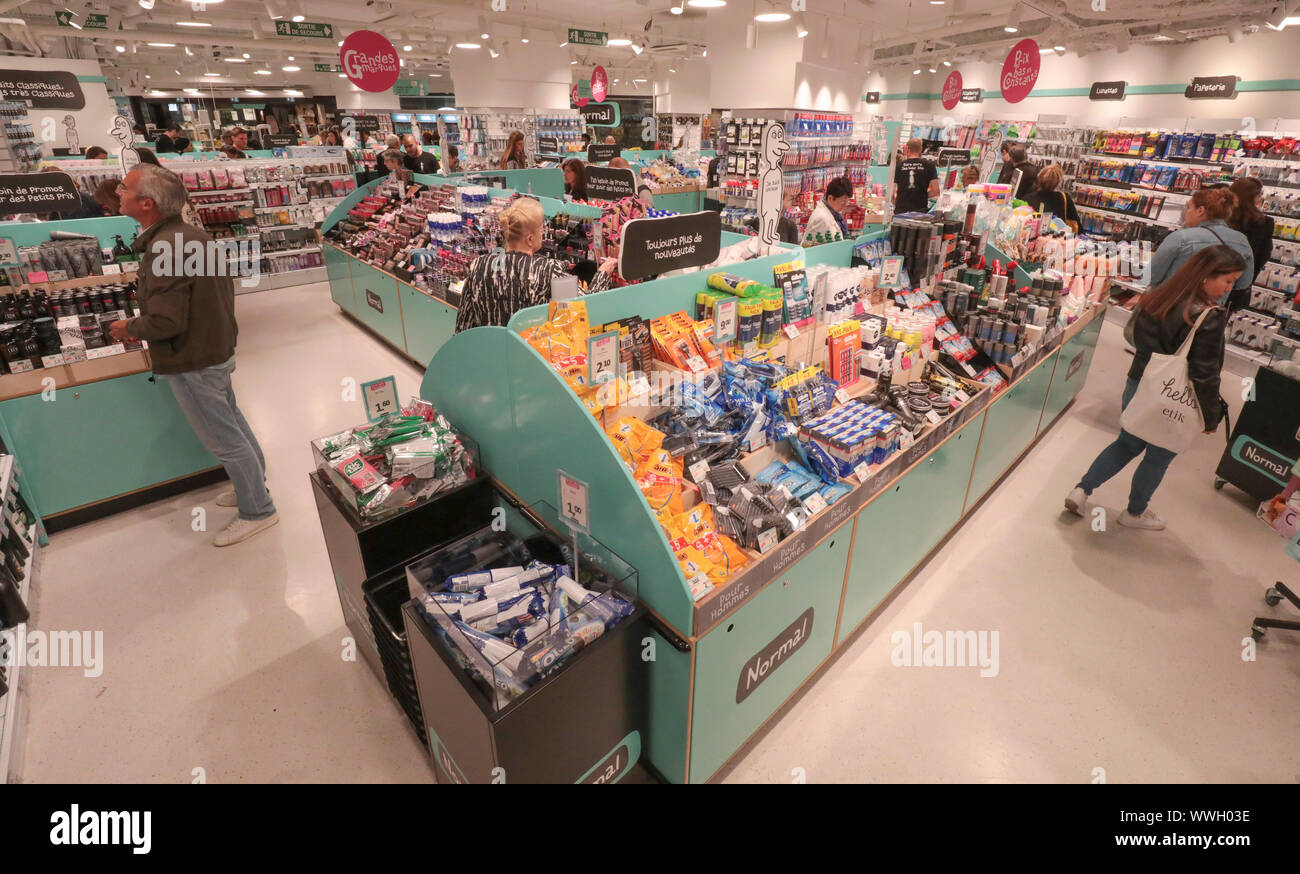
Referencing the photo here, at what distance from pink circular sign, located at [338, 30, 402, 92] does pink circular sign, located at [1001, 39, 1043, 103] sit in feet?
23.9

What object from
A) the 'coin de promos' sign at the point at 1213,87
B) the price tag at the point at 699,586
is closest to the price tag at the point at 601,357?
the price tag at the point at 699,586

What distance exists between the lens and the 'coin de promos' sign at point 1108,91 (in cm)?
1313

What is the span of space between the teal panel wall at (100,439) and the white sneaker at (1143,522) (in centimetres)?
598

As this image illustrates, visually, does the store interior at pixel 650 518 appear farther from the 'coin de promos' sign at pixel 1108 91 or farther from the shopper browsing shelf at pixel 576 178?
the 'coin de promos' sign at pixel 1108 91

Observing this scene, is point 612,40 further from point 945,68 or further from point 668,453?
point 668,453

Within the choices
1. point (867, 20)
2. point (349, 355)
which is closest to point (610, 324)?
point (349, 355)

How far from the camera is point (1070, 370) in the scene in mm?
5062

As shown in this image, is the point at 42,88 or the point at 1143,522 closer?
the point at 1143,522

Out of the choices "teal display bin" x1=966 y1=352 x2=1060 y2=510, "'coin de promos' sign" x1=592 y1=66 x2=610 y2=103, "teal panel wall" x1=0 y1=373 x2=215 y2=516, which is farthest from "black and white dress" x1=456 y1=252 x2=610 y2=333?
"'coin de promos' sign" x1=592 y1=66 x2=610 y2=103

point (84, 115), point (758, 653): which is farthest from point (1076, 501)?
point (84, 115)

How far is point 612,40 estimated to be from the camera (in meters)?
13.7

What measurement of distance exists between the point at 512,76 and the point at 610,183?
29.3 ft

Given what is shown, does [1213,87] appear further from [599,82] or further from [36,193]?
[36,193]

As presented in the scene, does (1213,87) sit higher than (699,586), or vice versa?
(1213,87)
